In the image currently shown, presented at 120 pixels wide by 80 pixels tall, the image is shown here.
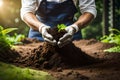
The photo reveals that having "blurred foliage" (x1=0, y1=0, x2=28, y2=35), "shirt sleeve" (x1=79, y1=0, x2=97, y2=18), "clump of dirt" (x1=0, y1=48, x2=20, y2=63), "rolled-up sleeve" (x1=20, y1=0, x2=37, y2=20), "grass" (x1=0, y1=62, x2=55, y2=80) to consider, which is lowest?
"grass" (x1=0, y1=62, x2=55, y2=80)

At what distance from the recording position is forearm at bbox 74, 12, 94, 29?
605 centimetres

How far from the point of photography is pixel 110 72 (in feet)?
14.0

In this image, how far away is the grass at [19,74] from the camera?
12.4 ft

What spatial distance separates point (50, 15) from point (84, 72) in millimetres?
3439

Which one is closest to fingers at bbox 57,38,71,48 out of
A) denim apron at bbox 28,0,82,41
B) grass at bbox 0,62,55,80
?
grass at bbox 0,62,55,80

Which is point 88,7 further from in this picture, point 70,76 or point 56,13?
point 70,76

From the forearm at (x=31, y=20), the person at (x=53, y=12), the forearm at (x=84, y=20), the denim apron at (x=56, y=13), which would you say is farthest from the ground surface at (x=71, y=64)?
the denim apron at (x=56, y=13)

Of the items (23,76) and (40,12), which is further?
(40,12)

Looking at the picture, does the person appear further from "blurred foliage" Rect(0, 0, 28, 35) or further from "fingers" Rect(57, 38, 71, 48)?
"blurred foliage" Rect(0, 0, 28, 35)

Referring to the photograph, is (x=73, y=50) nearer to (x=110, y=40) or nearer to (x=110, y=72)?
(x=110, y=72)

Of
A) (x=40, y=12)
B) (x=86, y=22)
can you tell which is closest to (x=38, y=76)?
(x=86, y=22)

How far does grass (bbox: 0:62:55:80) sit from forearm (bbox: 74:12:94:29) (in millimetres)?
2085

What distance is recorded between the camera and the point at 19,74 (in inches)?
152

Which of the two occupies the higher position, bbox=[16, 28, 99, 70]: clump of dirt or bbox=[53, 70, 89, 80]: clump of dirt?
bbox=[16, 28, 99, 70]: clump of dirt
